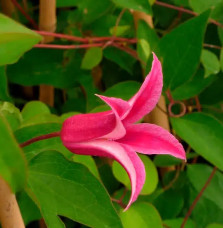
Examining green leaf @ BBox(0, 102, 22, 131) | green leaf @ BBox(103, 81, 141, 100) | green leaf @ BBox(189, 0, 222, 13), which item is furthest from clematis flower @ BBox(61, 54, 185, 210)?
green leaf @ BBox(189, 0, 222, 13)

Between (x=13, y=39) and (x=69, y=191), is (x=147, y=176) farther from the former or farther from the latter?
(x=13, y=39)

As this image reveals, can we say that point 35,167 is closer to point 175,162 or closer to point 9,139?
point 9,139

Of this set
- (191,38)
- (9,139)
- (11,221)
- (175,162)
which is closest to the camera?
(9,139)

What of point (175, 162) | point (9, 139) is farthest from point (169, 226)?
point (9, 139)

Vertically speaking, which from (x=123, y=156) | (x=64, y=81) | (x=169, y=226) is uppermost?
(x=123, y=156)

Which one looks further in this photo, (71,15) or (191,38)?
(71,15)

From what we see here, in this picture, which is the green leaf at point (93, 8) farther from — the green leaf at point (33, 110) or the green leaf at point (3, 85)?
the green leaf at point (3, 85)

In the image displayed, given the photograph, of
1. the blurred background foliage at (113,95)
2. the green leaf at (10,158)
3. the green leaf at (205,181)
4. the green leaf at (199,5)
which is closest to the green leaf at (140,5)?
the blurred background foliage at (113,95)
